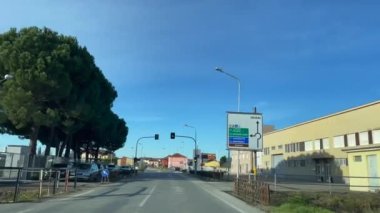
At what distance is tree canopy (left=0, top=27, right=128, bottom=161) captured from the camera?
126ft

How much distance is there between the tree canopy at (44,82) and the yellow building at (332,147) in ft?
73.5

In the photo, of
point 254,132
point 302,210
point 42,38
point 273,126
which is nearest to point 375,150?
point 254,132

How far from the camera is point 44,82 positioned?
38.4 meters

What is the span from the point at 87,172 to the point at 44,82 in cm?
1006

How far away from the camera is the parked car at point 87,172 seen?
4291 centimetres

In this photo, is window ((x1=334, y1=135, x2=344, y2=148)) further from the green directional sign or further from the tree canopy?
the tree canopy

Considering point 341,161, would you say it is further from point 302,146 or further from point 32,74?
point 32,74

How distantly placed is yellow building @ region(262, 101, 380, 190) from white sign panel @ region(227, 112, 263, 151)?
26.5 feet

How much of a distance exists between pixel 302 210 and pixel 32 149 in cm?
3222

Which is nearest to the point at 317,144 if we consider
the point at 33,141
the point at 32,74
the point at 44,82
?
the point at 33,141

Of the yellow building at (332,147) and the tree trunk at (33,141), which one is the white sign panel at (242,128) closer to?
the yellow building at (332,147)

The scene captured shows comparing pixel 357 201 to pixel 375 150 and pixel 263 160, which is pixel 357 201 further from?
pixel 263 160

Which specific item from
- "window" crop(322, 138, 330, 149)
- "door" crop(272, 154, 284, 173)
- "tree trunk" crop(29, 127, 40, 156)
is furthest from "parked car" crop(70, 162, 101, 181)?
"door" crop(272, 154, 284, 173)

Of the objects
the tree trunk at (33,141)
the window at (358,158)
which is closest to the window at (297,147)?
the window at (358,158)
